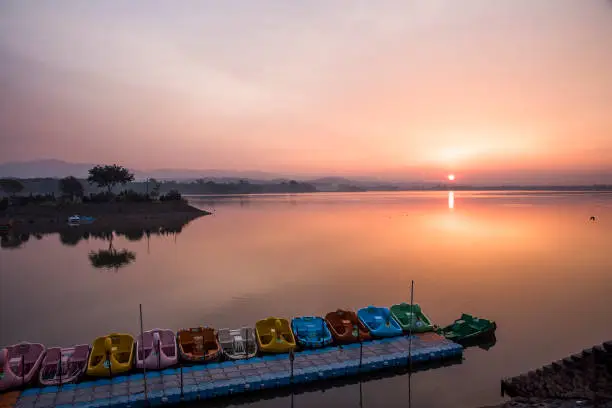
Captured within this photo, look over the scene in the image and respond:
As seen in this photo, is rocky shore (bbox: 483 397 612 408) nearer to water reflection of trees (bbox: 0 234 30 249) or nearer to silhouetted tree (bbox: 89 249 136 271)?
silhouetted tree (bbox: 89 249 136 271)

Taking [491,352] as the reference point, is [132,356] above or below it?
above

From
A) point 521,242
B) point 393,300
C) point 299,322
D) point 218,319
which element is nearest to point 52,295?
point 218,319

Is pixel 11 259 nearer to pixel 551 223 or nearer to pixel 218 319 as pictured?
pixel 218 319

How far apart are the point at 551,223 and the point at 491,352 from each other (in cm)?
7498

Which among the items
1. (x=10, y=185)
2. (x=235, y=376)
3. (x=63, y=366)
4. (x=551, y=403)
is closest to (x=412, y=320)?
(x=551, y=403)

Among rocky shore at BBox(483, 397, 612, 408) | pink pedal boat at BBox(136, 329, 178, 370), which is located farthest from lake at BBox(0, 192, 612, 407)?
pink pedal boat at BBox(136, 329, 178, 370)

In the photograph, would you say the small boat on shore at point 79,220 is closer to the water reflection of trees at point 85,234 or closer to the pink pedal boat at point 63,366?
the water reflection of trees at point 85,234

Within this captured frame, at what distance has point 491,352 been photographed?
21.1 metres

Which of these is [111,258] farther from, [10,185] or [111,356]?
[10,185]

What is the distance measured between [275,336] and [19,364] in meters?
10.5

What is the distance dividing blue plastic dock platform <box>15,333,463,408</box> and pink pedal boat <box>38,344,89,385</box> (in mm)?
387

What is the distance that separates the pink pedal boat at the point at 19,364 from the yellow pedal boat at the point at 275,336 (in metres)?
9.12

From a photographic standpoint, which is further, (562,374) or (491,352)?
(491,352)

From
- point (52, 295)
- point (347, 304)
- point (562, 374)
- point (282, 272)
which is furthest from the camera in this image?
point (282, 272)
